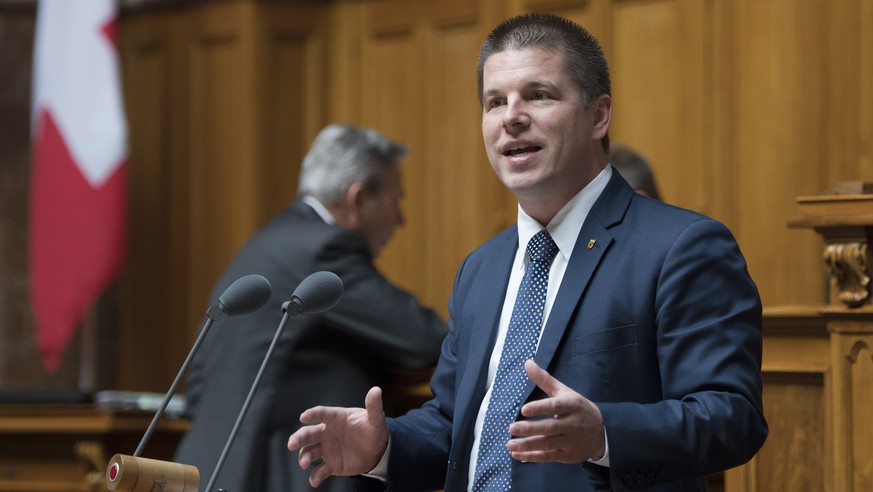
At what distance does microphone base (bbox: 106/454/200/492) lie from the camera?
86.4 inches

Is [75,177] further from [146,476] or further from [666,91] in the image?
[146,476]

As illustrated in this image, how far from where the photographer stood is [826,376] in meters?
3.11

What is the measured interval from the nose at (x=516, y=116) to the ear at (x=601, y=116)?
0.16m

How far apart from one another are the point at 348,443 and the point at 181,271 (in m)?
5.12

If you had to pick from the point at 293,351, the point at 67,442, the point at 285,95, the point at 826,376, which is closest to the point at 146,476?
the point at 293,351

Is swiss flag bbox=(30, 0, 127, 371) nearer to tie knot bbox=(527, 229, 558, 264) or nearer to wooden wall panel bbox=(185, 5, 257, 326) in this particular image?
wooden wall panel bbox=(185, 5, 257, 326)

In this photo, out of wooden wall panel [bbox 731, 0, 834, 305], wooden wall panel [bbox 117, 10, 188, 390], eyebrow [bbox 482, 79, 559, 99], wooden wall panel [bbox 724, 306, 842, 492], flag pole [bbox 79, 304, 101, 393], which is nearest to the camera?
eyebrow [bbox 482, 79, 559, 99]

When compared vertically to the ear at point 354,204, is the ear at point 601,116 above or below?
above

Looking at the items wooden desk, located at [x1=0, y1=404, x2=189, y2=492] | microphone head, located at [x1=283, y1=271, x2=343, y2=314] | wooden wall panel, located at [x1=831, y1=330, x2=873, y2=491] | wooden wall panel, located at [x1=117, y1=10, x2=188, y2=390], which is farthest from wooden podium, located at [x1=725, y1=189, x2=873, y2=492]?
wooden wall panel, located at [x1=117, y1=10, x2=188, y2=390]

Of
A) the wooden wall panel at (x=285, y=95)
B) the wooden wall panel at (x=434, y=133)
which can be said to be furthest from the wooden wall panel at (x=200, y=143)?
the wooden wall panel at (x=434, y=133)

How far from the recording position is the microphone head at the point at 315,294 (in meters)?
2.52

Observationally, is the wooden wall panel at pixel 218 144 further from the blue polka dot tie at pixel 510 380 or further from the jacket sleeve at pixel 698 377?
the jacket sleeve at pixel 698 377

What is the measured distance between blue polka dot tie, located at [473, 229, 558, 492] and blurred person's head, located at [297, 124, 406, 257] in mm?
1773

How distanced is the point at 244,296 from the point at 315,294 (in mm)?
148
